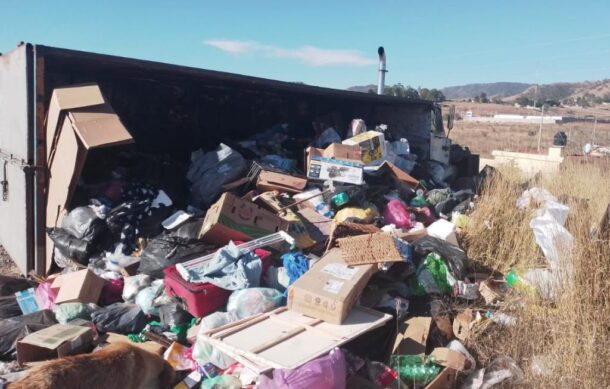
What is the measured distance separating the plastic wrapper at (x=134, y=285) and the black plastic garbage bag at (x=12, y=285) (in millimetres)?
1274

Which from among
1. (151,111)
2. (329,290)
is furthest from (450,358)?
(151,111)

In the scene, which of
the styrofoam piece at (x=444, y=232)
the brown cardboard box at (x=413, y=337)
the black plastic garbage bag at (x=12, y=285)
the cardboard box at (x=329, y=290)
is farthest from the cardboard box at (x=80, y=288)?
the styrofoam piece at (x=444, y=232)

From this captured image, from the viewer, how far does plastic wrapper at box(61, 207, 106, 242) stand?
15.4ft

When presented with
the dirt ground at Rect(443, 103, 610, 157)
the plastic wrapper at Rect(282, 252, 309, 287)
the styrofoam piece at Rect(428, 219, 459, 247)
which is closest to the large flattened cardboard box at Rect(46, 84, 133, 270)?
the plastic wrapper at Rect(282, 252, 309, 287)

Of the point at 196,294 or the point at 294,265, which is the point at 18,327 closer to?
the point at 196,294

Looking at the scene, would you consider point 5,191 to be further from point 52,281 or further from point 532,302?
point 532,302

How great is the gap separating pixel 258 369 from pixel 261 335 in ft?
1.18

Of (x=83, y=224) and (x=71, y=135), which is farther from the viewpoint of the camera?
(x=83, y=224)

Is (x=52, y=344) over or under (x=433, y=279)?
under

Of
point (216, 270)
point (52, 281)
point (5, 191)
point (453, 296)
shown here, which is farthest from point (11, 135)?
point (453, 296)

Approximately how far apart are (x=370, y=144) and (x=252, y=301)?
12.6 feet

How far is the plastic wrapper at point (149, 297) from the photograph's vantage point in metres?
3.93

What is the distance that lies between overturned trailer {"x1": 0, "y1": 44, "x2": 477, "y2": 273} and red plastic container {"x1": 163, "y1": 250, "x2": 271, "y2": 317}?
191cm

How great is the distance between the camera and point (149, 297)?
3994mm
